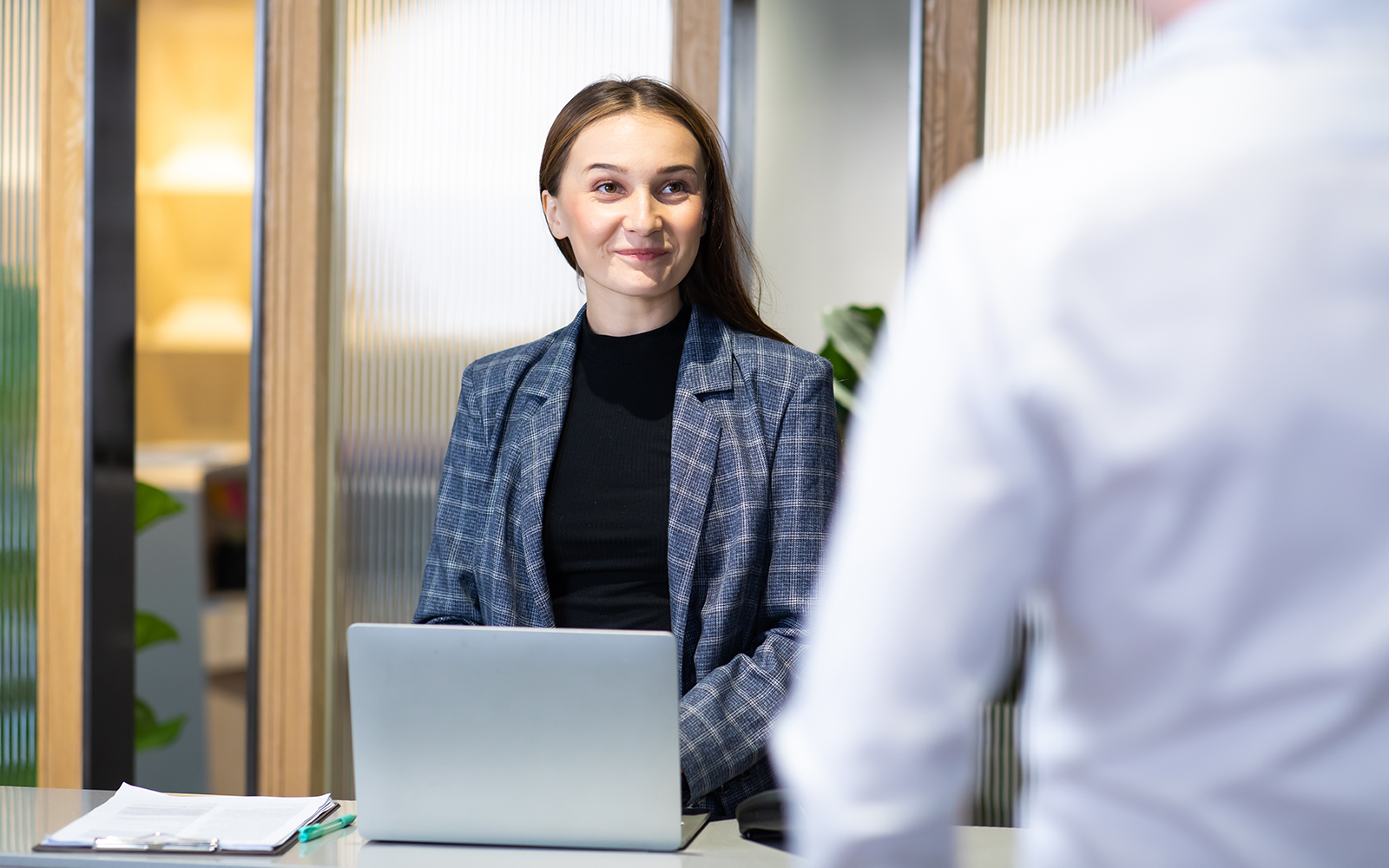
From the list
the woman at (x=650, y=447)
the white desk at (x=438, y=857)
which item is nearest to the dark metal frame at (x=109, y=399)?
the woman at (x=650, y=447)

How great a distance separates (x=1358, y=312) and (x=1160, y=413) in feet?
0.27

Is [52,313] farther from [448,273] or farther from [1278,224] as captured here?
[1278,224]

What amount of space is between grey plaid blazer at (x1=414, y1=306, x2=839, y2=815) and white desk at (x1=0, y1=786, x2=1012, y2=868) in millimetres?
282

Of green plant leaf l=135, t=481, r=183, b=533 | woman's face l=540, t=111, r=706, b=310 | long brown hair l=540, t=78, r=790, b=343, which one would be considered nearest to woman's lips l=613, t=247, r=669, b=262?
woman's face l=540, t=111, r=706, b=310

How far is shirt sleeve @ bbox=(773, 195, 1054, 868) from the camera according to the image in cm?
47

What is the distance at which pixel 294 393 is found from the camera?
263cm

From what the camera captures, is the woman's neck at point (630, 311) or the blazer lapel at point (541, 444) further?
the woman's neck at point (630, 311)

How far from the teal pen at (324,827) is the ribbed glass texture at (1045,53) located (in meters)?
1.93

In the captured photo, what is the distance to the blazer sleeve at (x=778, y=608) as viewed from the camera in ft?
5.12

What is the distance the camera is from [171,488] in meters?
4.16

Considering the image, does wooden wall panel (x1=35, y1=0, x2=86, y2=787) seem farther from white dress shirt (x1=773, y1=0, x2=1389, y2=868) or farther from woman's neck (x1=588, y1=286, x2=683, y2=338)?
white dress shirt (x1=773, y1=0, x2=1389, y2=868)

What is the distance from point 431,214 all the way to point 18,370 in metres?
1.03

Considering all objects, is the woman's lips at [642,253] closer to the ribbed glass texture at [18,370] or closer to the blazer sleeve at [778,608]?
the blazer sleeve at [778,608]

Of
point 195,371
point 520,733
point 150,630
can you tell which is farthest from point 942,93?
point 195,371
